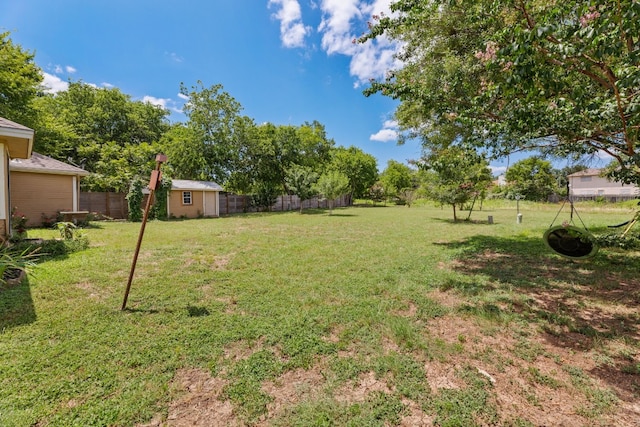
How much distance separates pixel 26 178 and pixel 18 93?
395 centimetres

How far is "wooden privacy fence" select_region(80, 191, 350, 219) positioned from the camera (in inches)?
556

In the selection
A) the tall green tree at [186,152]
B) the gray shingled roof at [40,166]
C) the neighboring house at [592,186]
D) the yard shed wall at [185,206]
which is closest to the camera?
the gray shingled roof at [40,166]

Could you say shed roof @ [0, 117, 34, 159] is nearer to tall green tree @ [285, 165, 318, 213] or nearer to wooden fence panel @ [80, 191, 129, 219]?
wooden fence panel @ [80, 191, 129, 219]

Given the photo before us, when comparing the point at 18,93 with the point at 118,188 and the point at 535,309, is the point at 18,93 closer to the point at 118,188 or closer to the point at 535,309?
the point at 118,188

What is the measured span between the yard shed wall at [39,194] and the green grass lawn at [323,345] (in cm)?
805

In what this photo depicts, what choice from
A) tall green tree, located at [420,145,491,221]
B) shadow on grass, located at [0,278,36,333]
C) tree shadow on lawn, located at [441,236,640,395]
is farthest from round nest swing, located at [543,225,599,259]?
shadow on grass, located at [0,278,36,333]

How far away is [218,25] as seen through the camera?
895 centimetres

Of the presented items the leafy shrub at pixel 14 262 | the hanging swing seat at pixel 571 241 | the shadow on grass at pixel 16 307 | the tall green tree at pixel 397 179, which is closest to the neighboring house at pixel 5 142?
the leafy shrub at pixel 14 262

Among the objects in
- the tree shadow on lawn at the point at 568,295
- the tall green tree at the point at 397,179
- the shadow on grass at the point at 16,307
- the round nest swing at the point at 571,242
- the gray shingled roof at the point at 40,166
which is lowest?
the tree shadow on lawn at the point at 568,295

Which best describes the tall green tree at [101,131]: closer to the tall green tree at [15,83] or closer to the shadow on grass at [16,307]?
the tall green tree at [15,83]

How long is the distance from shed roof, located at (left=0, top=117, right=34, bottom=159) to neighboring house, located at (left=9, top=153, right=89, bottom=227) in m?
5.94

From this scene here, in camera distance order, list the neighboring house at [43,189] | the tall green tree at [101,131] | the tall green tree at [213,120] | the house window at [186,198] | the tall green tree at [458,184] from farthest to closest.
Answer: the tall green tree at [213,120] → the house window at [186,198] → the tall green tree at [101,131] → the tall green tree at [458,184] → the neighboring house at [43,189]

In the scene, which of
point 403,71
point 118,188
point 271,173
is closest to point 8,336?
point 403,71

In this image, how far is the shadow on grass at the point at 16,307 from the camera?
116 inches
